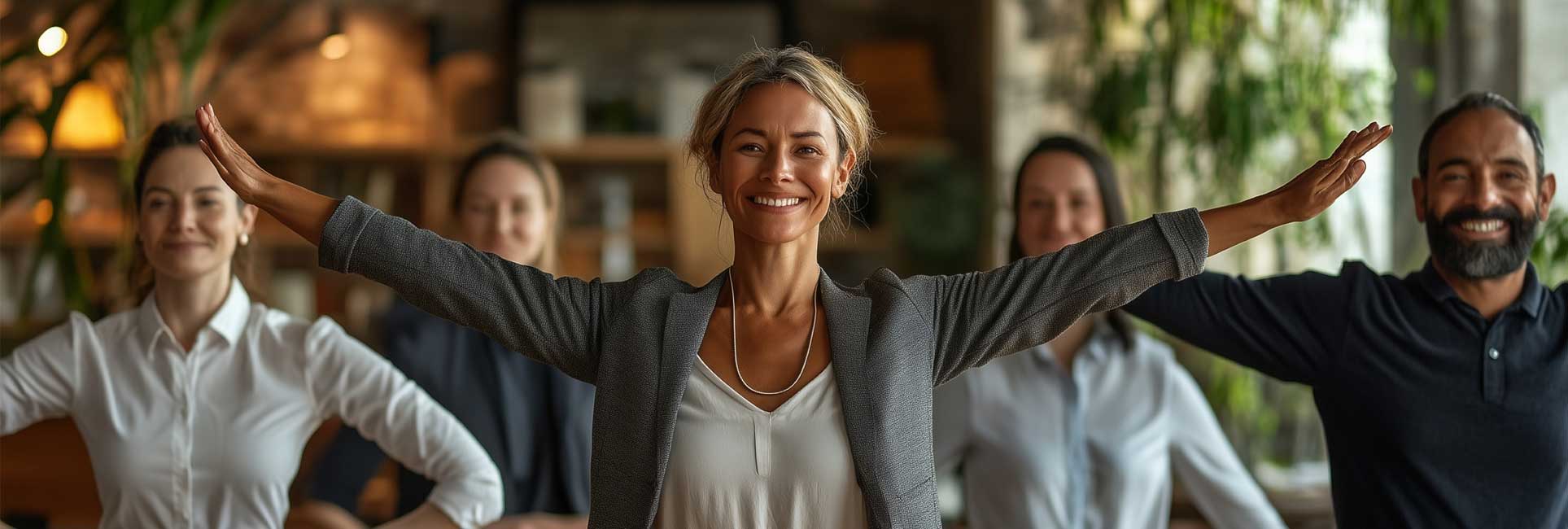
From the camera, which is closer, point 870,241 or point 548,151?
point 548,151

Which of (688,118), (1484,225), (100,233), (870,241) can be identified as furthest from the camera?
(870,241)

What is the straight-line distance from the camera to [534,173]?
2553 millimetres

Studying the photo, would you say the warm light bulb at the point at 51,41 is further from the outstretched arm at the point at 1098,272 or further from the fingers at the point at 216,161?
the outstretched arm at the point at 1098,272

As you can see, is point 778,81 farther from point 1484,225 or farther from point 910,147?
point 910,147

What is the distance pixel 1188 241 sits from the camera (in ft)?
4.81

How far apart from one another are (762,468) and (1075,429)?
979mm

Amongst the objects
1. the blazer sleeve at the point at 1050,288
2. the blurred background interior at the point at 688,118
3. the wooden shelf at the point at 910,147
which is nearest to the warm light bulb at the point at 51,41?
the blurred background interior at the point at 688,118

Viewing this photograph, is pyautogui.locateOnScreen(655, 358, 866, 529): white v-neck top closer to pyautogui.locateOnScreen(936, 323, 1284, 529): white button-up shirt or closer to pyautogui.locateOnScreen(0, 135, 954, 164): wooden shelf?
pyautogui.locateOnScreen(936, 323, 1284, 529): white button-up shirt

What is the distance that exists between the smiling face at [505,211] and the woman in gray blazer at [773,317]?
956mm

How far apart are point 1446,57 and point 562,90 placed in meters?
3.29

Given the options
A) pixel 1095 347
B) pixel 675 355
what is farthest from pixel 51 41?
pixel 1095 347

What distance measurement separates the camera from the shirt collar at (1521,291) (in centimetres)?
188

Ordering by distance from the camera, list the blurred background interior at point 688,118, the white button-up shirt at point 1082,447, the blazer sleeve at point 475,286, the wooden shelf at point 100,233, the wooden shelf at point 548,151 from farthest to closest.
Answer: the wooden shelf at point 548,151, the wooden shelf at point 100,233, the blurred background interior at point 688,118, the white button-up shirt at point 1082,447, the blazer sleeve at point 475,286

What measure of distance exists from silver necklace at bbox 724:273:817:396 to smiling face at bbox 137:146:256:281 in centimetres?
75
